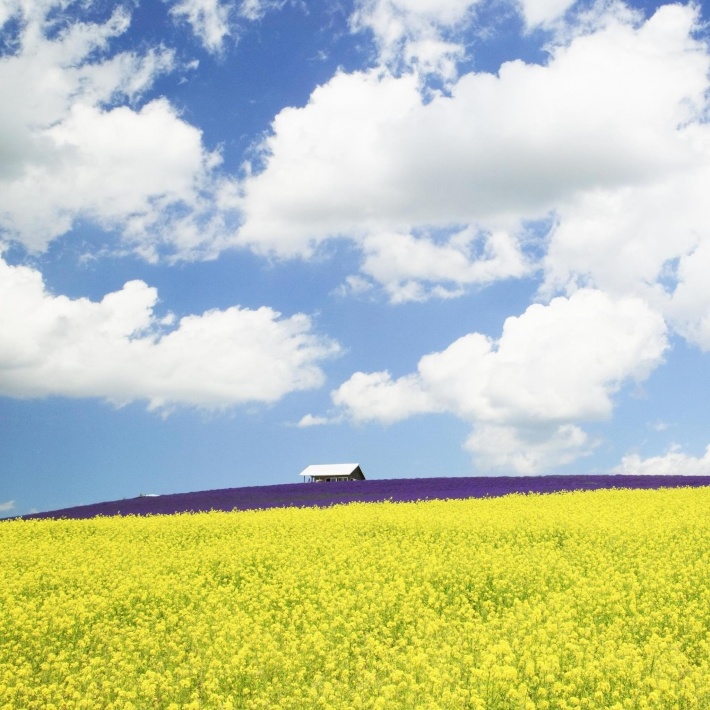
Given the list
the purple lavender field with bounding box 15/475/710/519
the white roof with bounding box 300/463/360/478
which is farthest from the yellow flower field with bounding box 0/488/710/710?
the white roof with bounding box 300/463/360/478

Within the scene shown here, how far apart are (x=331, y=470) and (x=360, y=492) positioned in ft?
73.9

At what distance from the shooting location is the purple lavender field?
3041 cm

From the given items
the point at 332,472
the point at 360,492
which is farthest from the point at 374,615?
the point at 332,472

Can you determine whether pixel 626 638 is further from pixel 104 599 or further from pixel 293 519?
pixel 293 519

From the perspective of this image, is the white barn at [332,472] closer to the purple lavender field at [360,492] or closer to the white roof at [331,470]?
the white roof at [331,470]

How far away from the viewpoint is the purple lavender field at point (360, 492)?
3041 cm

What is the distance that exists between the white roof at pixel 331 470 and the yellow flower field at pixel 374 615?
34682 mm

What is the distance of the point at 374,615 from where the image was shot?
1173 cm

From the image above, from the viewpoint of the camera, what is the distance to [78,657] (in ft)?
35.5

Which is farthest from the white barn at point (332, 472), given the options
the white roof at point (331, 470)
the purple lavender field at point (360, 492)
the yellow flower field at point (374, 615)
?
the yellow flower field at point (374, 615)

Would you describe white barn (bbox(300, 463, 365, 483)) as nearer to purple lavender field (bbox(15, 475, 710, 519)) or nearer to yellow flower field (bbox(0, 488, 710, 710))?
purple lavender field (bbox(15, 475, 710, 519))

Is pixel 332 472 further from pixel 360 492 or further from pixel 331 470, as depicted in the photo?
pixel 360 492

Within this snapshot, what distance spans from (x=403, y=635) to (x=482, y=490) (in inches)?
798

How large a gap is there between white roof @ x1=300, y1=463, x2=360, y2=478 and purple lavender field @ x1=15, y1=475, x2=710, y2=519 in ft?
55.7
